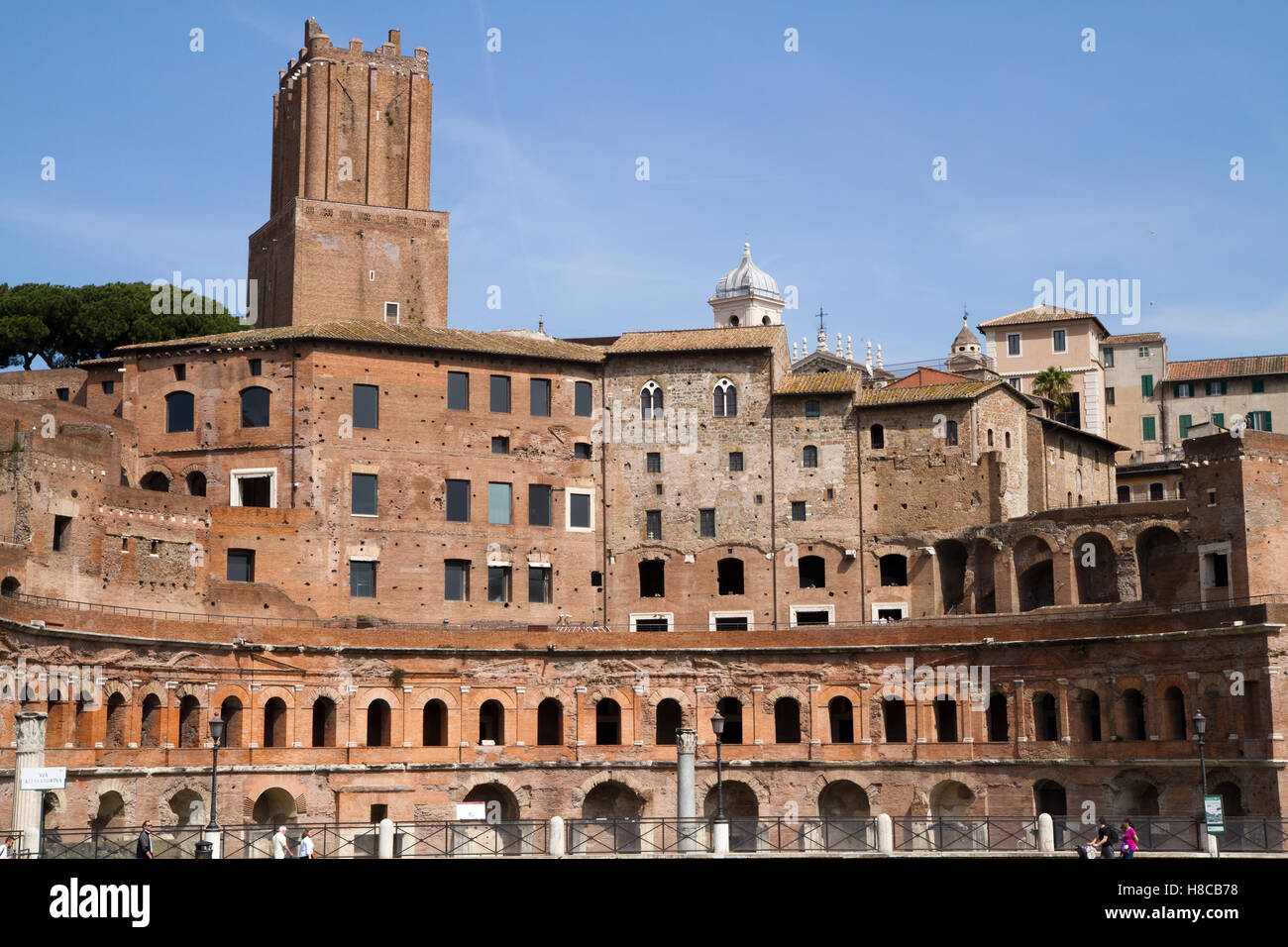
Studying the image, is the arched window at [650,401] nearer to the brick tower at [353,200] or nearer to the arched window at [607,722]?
the brick tower at [353,200]

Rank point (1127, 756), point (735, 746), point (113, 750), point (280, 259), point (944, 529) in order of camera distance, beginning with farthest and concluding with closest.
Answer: point (280, 259)
point (944, 529)
point (735, 746)
point (1127, 756)
point (113, 750)

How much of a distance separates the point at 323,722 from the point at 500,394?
49.1 feet

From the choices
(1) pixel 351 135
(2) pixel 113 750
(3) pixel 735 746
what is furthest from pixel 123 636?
(1) pixel 351 135

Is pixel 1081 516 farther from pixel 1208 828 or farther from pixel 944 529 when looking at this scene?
pixel 1208 828

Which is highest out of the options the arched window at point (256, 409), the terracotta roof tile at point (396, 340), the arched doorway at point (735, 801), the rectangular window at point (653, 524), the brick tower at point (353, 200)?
the brick tower at point (353, 200)

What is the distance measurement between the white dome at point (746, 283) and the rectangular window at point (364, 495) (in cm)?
4774

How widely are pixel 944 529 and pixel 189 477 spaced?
96.1 feet

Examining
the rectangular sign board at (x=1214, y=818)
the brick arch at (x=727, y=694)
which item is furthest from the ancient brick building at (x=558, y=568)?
the rectangular sign board at (x=1214, y=818)

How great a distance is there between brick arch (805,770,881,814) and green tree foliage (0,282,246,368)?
3482 cm

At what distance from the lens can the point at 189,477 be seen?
62281mm

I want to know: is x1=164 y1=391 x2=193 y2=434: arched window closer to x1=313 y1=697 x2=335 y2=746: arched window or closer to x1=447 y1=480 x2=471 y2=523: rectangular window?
x1=447 y1=480 x2=471 y2=523: rectangular window

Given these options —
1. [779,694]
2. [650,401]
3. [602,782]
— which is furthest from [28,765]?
[650,401]

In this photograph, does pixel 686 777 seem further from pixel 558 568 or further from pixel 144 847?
pixel 144 847

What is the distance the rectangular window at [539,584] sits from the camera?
209ft
